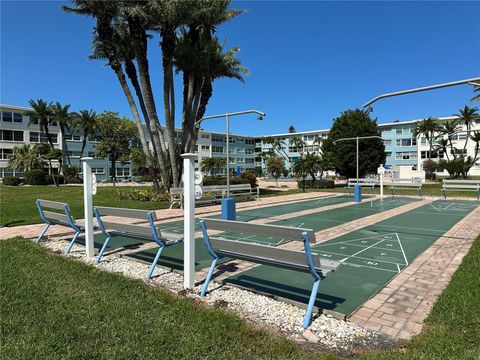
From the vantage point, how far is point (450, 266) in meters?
6.01

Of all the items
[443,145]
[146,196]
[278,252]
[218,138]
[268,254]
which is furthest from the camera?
[218,138]

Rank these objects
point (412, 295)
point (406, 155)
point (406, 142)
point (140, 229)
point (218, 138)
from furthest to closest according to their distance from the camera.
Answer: point (218, 138) → point (406, 155) → point (406, 142) → point (140, 229) → point (412, 295)

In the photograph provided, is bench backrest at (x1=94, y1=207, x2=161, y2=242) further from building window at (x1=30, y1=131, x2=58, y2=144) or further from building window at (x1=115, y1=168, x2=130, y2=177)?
building window at (x1=115, y1=168, x2=130, y2=177)

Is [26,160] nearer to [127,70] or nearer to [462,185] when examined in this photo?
[127,70]

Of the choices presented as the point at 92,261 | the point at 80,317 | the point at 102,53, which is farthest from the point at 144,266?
the point at 102,53

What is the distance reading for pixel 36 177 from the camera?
45062 millimetres

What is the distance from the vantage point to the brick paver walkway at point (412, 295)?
12.5 ft

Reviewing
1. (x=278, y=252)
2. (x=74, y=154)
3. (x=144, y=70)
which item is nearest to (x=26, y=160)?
(x=74, y=154)

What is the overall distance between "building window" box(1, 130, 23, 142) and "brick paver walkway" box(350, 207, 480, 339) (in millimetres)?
60039

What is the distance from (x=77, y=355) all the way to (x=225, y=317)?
1.45 metres

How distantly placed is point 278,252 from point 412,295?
194 cm

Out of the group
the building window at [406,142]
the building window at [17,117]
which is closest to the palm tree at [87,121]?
the building window at [17,117]

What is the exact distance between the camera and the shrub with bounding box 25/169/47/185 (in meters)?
45.1

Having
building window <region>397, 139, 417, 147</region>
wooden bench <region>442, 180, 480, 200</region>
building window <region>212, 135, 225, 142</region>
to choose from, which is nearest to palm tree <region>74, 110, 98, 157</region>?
building window <region>212, 135, 225, 142</region>
